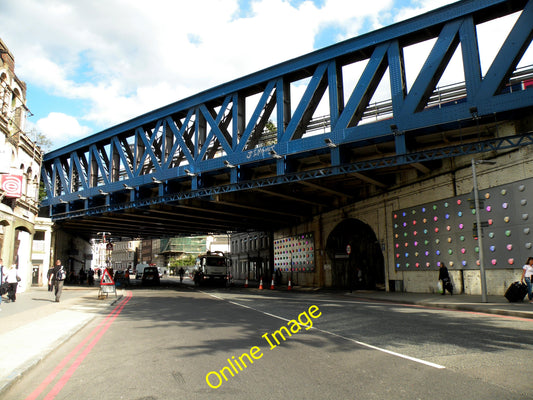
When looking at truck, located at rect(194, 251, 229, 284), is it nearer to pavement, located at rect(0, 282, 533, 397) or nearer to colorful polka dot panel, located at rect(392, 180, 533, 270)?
colorful polka dot panel, located at rect(392, 180, 533, 270)

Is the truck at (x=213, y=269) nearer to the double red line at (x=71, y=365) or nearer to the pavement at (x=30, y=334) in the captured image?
the pavement at (x=30, y=334)

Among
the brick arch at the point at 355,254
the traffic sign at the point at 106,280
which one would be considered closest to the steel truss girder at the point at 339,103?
the traffic sign at the point at 106,280

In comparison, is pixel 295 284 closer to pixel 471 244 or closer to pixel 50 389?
pixel 471 244

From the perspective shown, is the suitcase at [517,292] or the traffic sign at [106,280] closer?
the suitcase at [517,292]

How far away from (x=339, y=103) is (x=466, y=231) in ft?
29.5

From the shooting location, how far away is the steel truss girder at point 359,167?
15.9 m

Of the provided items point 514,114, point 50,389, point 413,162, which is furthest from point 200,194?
point 50,389

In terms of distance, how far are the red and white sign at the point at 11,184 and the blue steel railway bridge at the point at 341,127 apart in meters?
8.73

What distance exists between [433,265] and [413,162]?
604cm

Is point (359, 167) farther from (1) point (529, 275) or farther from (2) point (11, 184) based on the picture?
(2) point (11, 184)

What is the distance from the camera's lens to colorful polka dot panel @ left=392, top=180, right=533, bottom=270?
16.2 metres

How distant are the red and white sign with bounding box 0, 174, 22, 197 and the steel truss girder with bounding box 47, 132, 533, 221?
8862 mm

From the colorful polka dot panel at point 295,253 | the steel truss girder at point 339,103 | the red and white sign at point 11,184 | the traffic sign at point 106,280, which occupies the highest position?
the steel truss girder at point 339,103

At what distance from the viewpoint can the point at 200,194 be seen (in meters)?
26.0
